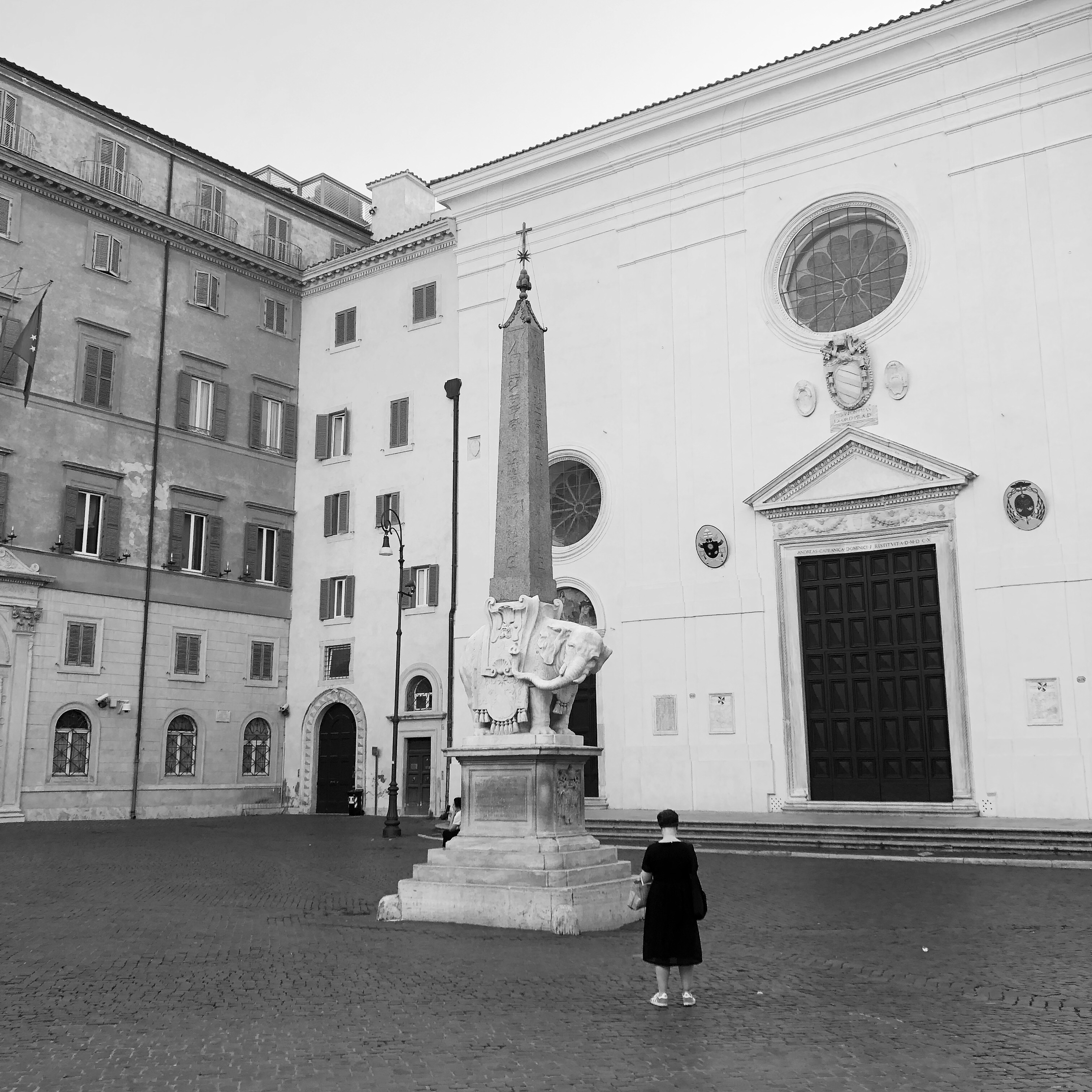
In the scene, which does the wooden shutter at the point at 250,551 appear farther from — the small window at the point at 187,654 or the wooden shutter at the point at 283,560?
the small window at the point at 187,654

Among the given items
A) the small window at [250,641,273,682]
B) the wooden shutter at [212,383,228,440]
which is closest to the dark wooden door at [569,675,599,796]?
the small window at [250,641,273,682]

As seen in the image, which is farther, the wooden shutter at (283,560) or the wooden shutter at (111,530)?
the wooden shutter at (283,560)

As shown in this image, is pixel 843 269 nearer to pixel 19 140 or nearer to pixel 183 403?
pixel 183 403

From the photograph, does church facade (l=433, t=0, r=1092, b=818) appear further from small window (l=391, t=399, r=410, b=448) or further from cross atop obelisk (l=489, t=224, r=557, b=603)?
cross atop obelisk (l=489, t=224, r=557, b=603)

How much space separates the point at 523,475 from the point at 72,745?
18405mm

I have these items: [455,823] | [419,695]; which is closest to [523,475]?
[455,823]

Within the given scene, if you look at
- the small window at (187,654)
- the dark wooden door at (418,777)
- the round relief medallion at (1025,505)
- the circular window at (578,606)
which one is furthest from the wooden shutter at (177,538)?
the round relief medallion at (1025,505)

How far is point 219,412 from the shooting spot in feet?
99.5

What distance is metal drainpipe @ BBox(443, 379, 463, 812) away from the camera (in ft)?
87.3

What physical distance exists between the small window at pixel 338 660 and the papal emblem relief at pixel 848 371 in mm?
13905

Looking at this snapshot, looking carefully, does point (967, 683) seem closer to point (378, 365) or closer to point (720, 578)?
point (720, 578)

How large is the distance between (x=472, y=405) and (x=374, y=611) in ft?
19.3

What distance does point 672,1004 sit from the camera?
7320 mm

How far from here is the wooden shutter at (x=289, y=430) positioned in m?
32.0
